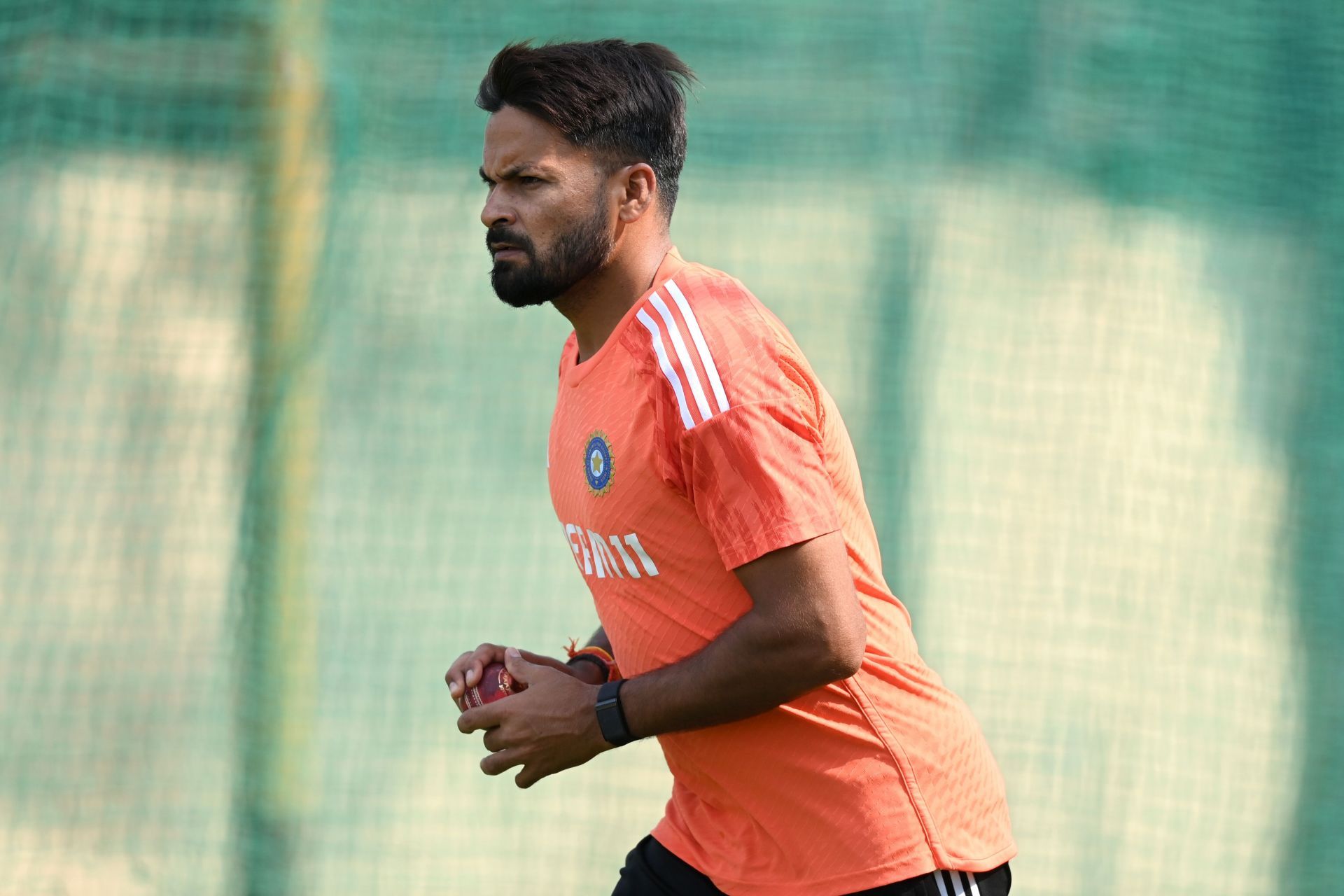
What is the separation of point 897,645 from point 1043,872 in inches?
81.9

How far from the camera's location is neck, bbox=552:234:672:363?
236cm

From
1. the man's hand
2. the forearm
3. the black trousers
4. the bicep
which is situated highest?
the bicep

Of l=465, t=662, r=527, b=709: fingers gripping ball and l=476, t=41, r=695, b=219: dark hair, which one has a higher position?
l=476, t=41, r=695, b=219: dark hair

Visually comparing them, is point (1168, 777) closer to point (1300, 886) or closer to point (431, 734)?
point (1300, 886)

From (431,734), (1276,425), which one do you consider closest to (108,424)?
(431,734)

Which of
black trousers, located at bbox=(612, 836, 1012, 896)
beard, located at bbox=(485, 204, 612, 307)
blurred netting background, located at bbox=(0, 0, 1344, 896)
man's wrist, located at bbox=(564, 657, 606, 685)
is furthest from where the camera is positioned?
blurred netting background, located at bbox=(0, 0, 1344, 896)

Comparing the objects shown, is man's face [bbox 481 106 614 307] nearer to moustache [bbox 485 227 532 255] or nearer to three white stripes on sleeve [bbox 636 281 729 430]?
moustache [bbox 485 227 532 255]

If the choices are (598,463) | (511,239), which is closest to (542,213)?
(511,239)

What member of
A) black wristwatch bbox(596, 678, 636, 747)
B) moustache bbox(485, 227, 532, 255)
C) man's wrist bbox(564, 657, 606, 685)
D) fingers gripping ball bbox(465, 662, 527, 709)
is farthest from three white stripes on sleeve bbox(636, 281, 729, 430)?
man's wrist bbox(564, 657, 606, 685)

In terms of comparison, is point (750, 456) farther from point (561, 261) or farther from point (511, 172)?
point (511, 172)

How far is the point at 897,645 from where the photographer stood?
224cm

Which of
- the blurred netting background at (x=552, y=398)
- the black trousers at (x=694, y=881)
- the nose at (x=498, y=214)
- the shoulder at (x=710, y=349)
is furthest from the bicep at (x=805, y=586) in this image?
the blurred netting background at (x=552, y=398)

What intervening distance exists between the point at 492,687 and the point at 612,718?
299 millimetres

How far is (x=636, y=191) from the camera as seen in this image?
2406mm
